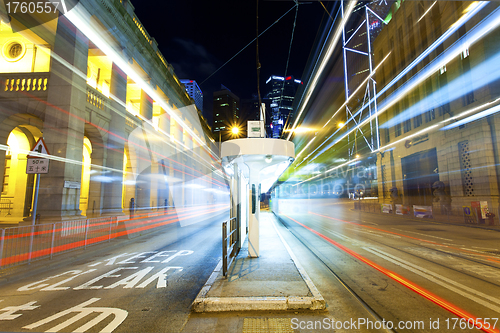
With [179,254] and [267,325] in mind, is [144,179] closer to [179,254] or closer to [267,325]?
[179,254]

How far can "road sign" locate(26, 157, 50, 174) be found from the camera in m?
7.76

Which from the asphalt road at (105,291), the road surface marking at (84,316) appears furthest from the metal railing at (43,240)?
the road surface marking at (84,316)

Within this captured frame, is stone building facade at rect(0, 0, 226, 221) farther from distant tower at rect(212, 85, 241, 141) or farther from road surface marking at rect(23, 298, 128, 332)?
distant tower at rect(212, 85, 241, 141)

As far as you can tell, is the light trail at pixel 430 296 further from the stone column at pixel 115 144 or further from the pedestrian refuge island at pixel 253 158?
the stone column at pixel 115 144

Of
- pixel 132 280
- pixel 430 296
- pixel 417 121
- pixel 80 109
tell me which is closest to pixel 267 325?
pixel 430 296

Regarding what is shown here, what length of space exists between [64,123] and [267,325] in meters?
Answer: 13.4

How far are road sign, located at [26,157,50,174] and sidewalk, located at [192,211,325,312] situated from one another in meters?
6.27

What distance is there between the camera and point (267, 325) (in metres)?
3.66

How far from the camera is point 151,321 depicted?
389 cm

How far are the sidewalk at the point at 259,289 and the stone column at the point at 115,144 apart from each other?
1260 centimetres

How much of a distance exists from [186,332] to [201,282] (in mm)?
2357

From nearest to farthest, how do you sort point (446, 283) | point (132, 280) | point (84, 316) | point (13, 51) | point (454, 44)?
point (84, 316), point (446, 283), point (132, 280), point (13, 51), point (454, 44)

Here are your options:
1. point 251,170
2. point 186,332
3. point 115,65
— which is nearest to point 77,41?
point 115,65

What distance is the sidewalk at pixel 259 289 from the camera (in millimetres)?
4164
